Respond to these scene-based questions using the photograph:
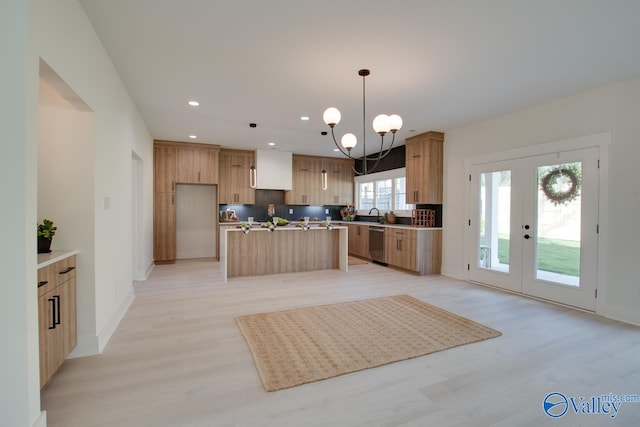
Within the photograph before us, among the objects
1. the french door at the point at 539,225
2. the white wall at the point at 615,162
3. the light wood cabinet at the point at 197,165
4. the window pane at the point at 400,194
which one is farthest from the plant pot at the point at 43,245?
the window pane at the point at 400,194

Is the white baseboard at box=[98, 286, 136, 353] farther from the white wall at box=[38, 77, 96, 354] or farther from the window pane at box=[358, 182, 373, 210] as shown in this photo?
the window pane at box=[358, 182, 373, 210]

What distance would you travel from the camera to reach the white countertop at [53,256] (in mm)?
1911

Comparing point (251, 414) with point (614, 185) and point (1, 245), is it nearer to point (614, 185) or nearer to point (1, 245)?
point (1, 245)

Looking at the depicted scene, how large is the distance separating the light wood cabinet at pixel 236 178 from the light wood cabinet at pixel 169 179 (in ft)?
1.97

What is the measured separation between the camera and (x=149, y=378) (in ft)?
7.36

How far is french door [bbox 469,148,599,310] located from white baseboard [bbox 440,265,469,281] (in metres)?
0.11

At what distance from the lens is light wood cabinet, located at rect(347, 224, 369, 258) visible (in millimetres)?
7402

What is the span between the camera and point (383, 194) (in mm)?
7887

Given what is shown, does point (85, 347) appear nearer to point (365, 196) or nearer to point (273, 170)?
point (273, 170)

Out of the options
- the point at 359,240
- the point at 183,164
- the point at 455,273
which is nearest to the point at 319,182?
the point at 359,240

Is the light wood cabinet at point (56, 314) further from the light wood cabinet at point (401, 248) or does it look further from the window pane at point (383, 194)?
the window pane at point (383, 194)

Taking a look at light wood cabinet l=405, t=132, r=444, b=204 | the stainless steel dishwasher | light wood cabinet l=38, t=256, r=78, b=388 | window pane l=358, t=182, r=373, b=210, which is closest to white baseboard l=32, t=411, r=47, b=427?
light wood cabinet l=38, t=256, r=78, b=388

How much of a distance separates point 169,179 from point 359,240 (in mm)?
4769

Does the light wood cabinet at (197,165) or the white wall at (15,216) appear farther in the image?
the light wood cabinet at (197,165)
